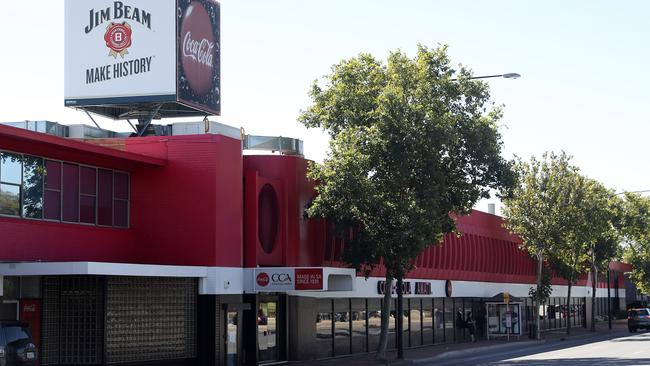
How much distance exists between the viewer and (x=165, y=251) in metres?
31.6

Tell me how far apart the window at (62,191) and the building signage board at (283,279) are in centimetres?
479

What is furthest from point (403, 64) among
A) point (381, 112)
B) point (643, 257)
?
point (643, 257)

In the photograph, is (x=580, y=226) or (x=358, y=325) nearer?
(x=358, y=325)

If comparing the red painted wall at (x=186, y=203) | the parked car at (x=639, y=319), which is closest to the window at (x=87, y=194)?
the red painted wall at (x=186, y=203)

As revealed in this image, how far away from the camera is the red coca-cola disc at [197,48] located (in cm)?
3594

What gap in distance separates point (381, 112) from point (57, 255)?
1237 centimetres

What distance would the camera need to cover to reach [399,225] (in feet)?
113

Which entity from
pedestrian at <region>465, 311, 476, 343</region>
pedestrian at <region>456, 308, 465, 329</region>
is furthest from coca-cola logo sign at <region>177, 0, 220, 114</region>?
pedestrian at <region>456, 308, 465, 329</region>

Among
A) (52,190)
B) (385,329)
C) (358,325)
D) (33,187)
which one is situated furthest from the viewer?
(358,325)

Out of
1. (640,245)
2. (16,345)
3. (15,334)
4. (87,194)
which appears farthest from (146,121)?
(640,245)

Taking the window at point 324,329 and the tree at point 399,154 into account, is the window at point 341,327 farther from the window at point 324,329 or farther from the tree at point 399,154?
the tree at point 399,154

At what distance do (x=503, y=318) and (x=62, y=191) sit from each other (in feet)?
117

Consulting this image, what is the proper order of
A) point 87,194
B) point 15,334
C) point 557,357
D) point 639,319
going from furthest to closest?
1. point 639,319
2. point 557,357
3. point 87,194
4. point 15,334

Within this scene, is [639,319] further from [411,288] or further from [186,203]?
[186,203]
